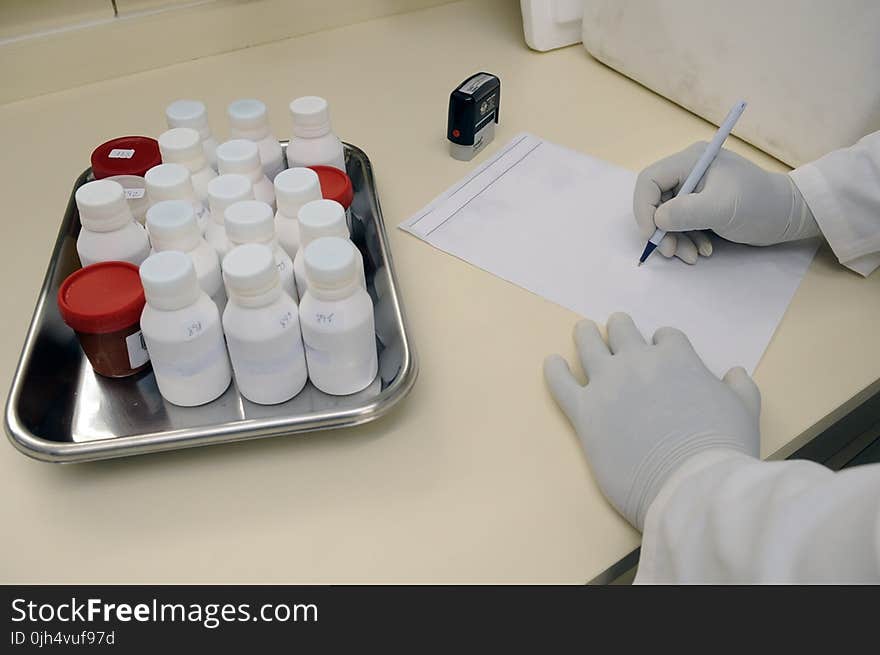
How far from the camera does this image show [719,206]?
2.77 ft

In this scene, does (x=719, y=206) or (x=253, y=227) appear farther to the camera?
(x=719, y=206)

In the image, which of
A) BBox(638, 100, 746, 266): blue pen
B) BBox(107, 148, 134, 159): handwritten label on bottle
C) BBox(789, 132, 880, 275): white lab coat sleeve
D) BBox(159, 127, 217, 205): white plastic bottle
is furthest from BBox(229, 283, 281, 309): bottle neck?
BBox(789, 132, 880, 275): white lab coat sleeve

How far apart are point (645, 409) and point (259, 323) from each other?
35 centimetres

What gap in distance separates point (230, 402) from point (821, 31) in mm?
804

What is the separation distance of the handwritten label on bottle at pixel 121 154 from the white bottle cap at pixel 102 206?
140mm

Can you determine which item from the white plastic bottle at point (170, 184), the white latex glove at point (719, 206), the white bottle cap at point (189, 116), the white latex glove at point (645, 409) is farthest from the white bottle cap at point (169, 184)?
the white latex glove at point (719, 206)

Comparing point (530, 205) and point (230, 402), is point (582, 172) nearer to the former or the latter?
point (530, 205)

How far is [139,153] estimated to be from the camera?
0.88 meters

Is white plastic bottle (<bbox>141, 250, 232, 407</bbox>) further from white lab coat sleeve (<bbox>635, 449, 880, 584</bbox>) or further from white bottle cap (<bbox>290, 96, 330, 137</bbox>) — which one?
white lab coat sleeve (<bbox>635, 449, 880, 584</bbox>)

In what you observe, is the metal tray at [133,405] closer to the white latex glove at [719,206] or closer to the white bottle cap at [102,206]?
the white bottle cap at [102,206]

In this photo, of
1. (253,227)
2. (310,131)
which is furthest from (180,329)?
(310,131)

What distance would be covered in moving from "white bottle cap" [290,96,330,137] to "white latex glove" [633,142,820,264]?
0.37 metres

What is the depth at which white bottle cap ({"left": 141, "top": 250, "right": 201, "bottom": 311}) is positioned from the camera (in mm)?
632

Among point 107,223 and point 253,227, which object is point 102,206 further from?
point 253,227
